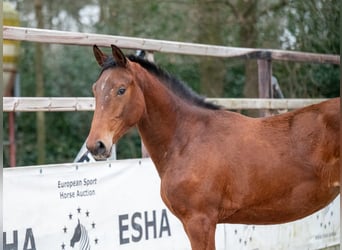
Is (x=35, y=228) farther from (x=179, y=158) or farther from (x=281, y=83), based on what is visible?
(x=281, y=83)

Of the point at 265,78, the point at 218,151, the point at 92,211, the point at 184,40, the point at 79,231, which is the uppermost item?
the point at 184,40

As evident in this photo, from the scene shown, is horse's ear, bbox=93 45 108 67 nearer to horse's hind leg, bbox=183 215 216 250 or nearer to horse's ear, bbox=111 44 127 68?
horse's ear, bbox=111 44 127 68

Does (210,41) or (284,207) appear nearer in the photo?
(284,207)

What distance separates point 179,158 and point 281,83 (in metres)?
6.13

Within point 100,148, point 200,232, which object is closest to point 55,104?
point 100,148

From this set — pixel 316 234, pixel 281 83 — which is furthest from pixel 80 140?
pixel 316 234

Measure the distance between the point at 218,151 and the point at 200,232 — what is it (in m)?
0.54

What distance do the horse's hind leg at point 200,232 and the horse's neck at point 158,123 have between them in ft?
1.34

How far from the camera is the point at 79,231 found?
4.33 metres

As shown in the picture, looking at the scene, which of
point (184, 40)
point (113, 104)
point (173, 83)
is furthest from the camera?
point (184, 40)

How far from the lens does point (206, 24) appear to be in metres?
10.2

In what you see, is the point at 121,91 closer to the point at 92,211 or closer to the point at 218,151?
the point at 218,151

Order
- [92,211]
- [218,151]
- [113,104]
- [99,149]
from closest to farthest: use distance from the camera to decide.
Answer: [99,149]
[113,104]
[218,151]
[92,211]

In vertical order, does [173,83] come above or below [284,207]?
above
